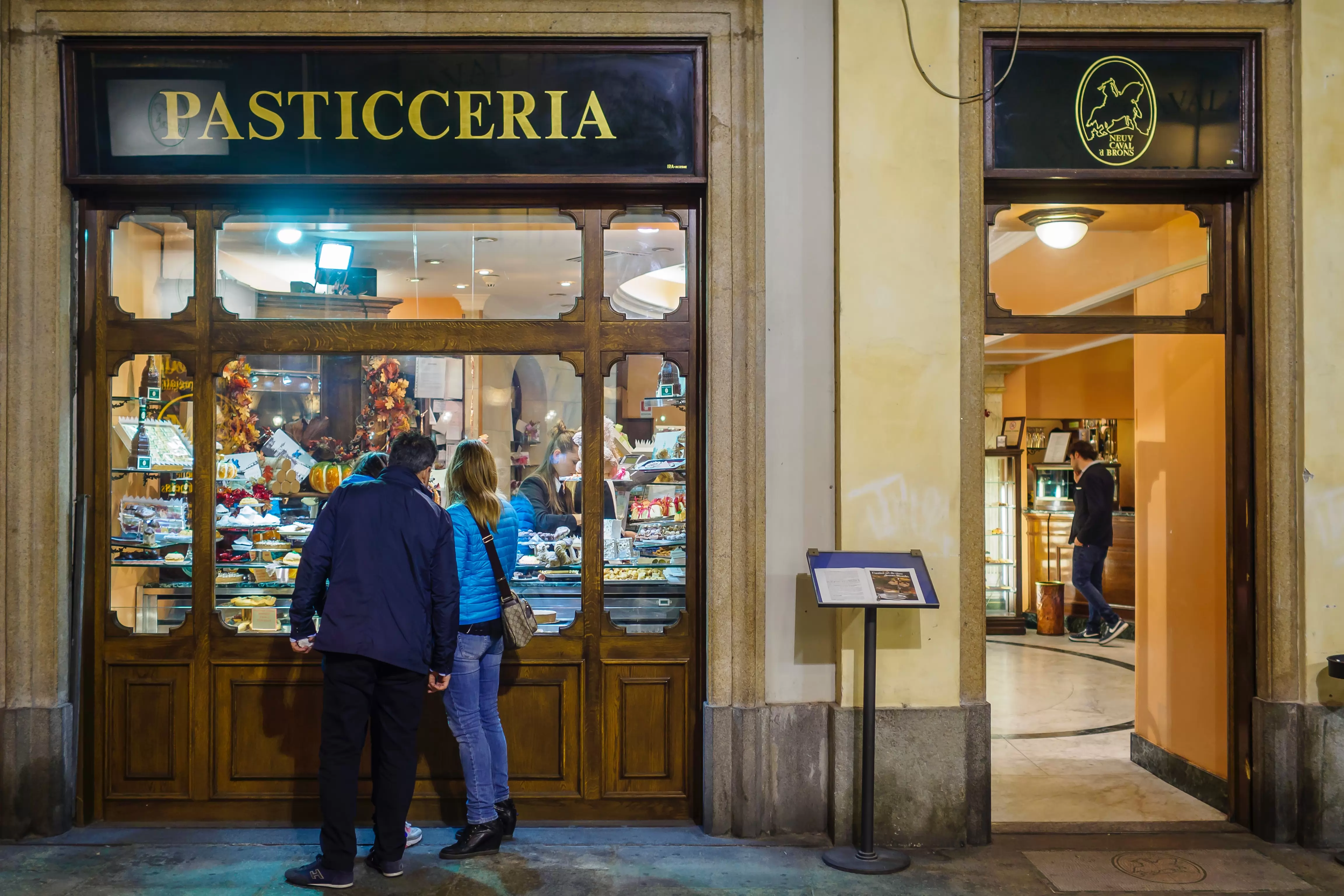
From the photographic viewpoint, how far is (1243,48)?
15.4 ft

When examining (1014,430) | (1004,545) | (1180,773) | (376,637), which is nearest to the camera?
(376,637)

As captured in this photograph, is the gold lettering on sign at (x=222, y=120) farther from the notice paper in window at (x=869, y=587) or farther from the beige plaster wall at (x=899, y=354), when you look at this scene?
the notice paper in window at (x=869, y=587)

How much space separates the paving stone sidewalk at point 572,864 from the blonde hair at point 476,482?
1.51 m

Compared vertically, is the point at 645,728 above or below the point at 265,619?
below

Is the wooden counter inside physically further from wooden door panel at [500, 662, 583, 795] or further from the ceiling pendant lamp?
wooden door panel at [500, 662, 583, 795]

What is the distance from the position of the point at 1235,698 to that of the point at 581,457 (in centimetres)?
345

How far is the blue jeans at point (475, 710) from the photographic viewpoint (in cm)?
426

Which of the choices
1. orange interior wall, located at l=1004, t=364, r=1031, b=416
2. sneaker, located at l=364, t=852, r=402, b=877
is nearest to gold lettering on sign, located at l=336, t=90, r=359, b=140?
sneaker, located at l=364, t=852, r=402, b=877

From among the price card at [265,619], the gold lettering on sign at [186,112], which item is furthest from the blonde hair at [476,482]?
the gold lettering on sign at [186,112]

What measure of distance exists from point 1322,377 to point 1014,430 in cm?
696

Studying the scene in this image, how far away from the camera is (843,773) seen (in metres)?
4.44

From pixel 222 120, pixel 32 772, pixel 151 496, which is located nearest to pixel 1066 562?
pixel 151 496

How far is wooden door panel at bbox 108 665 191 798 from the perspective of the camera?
4730mm

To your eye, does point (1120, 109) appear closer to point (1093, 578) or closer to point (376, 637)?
point (376, 637)
